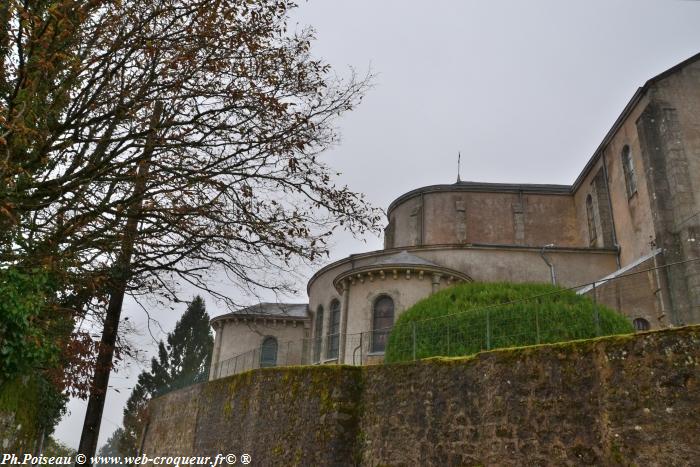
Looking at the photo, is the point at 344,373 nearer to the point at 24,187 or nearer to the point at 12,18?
the point at 24,187

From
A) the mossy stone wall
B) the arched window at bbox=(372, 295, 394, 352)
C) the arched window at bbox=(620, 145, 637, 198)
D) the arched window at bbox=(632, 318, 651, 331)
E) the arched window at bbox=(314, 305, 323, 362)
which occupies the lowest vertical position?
the mossy stone wall

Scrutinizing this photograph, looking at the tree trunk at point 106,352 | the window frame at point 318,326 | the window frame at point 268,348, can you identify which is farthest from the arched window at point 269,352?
the tree trunk at point 106,352

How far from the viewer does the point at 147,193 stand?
8.23 metres

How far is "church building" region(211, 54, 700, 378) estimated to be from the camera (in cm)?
1817

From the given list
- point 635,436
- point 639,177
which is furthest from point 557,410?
point 639,177

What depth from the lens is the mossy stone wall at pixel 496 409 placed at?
717cm

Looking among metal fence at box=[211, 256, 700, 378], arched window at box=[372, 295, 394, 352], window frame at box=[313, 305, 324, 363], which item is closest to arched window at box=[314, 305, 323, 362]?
window frame at box=[313, 305, 324, 363]

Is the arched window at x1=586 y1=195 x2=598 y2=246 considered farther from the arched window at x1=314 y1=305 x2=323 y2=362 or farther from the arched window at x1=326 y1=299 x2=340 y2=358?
the arched window at x1=314 y1=305 x2=323 y2=362

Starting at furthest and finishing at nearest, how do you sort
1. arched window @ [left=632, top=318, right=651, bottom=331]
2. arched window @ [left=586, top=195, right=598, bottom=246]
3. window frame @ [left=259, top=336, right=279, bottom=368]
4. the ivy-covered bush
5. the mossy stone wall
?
window frame @ [left=259, top=336, right=279, bottom=368] → arched window @ [left=586, top=195, right=598, bottom=246] → arched window @ [left=632, top=318, right=651, bottom=331] → the ivy-covered bush → the mossy stone wall

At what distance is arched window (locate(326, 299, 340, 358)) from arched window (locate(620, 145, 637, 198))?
39.1 feet

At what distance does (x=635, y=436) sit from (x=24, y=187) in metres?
8.03

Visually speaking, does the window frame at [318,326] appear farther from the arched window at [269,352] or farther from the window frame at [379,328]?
the window frame at [379,328]

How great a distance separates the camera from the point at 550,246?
22.2m

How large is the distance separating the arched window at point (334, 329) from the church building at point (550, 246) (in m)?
0.05
